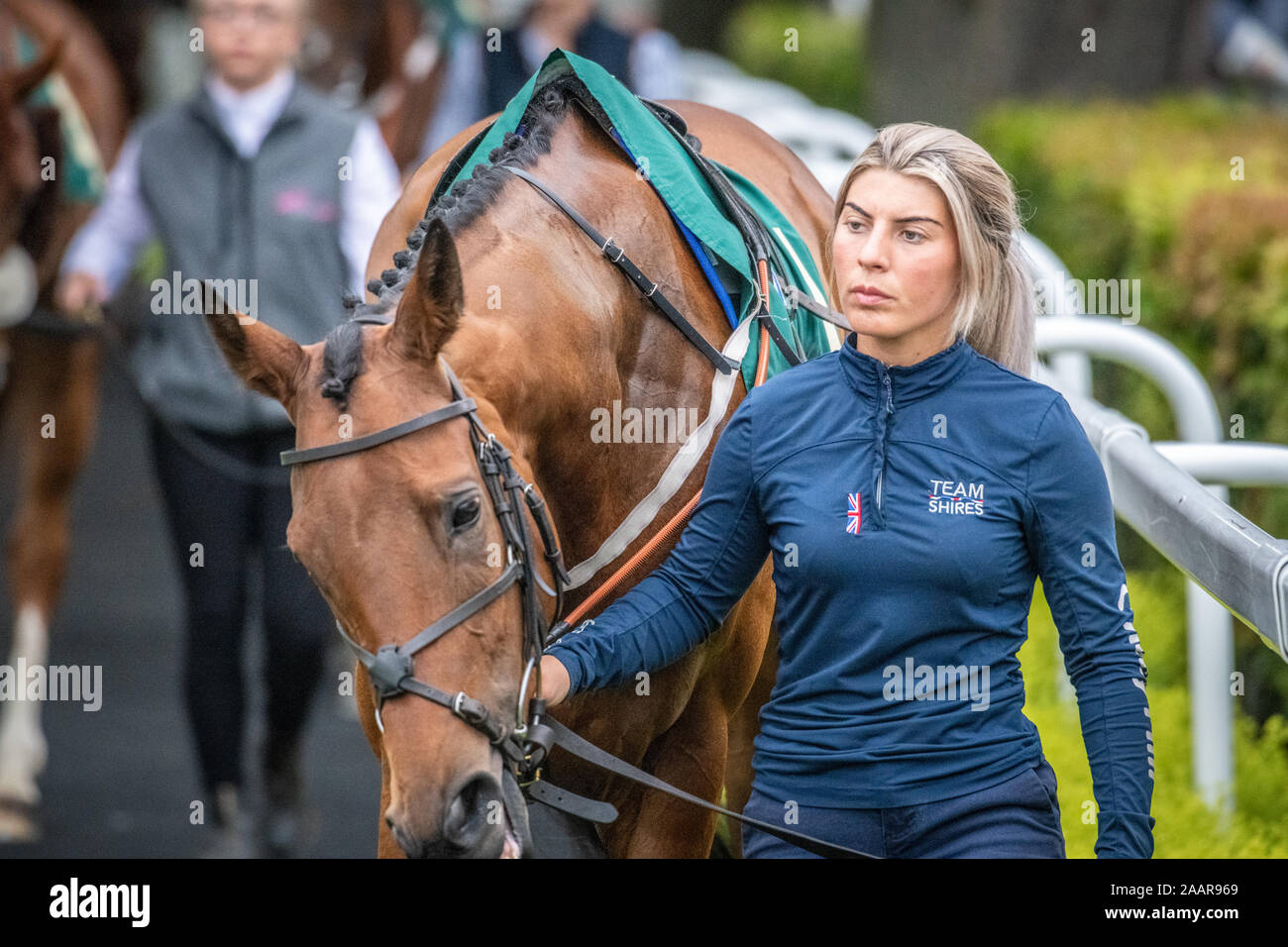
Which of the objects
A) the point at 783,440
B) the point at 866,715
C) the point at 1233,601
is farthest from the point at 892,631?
the point at 1233,601

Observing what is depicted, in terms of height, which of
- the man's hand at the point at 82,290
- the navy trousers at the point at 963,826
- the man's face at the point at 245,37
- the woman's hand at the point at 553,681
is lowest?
the navy trousers at the point at 963,826

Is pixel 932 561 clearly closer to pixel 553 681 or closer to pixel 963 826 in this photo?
pixel 963 826

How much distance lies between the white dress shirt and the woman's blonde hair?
105 inches

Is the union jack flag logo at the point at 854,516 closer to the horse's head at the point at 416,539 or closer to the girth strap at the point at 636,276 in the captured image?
the horse's head at the point at 416,539

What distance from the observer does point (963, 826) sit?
7.77 feet

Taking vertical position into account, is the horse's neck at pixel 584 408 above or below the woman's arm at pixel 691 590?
above

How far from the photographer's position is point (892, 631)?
2.39 metres

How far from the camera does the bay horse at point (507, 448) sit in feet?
7.66

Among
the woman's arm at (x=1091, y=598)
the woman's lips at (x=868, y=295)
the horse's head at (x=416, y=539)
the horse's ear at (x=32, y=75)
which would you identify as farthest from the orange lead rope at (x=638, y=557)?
the horse's ear at (x=32, y=75)

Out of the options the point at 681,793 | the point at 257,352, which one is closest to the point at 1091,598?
the point at 681,793

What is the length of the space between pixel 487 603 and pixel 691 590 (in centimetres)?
39

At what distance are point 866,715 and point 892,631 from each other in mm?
130

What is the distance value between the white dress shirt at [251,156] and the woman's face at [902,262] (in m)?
2.74
